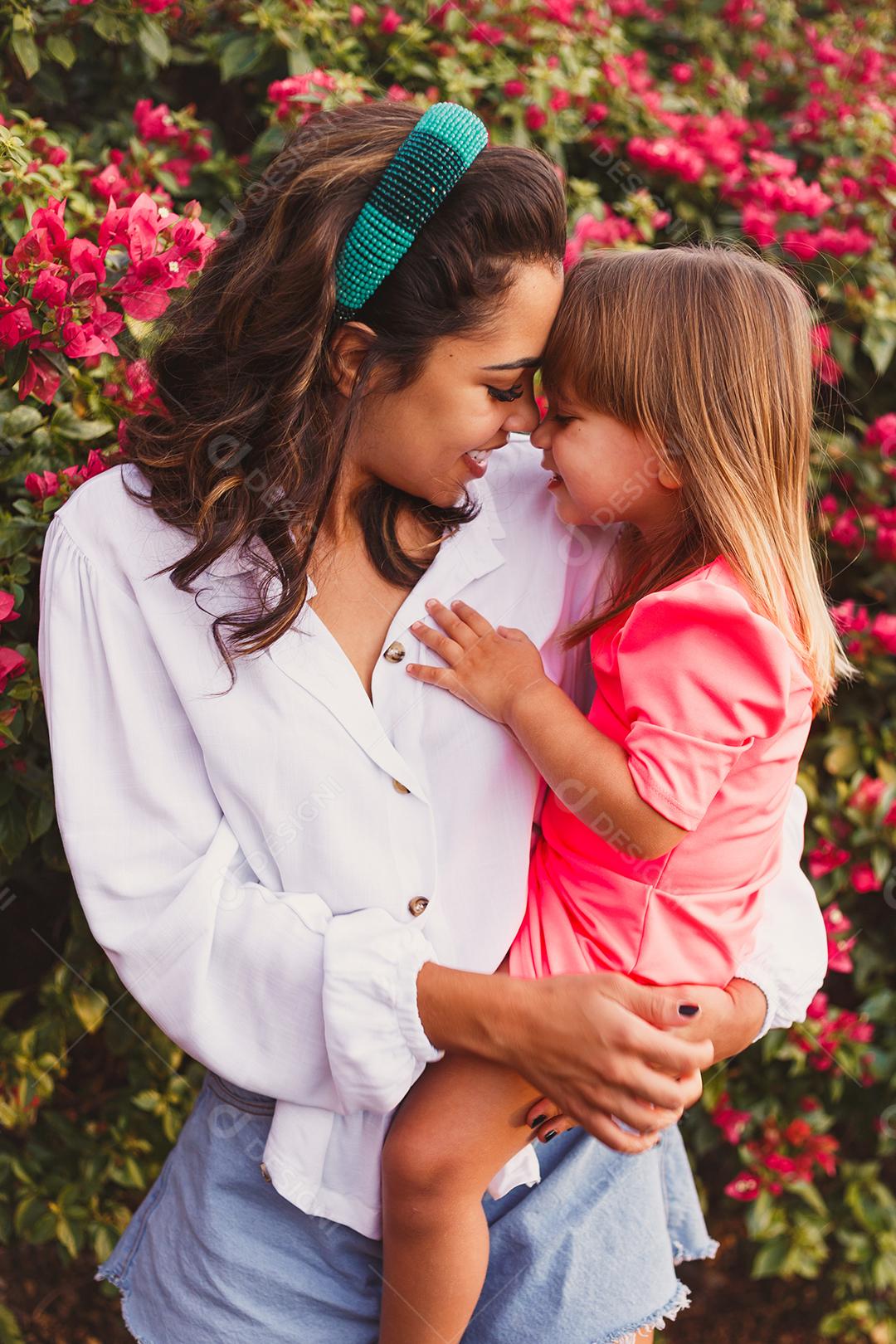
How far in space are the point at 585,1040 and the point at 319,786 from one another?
455 mm

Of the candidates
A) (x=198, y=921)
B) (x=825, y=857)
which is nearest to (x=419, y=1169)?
(x=198, y=921)

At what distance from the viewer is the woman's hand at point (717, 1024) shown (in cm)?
152

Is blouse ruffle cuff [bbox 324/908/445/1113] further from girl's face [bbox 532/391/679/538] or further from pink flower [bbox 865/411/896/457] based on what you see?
pink flower [bbox 865/411/896/457]

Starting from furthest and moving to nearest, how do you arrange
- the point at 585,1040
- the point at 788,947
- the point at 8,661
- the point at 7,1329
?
the point at 7,1329
the point at 8,661
the point at 788,947
the point at 585,1040

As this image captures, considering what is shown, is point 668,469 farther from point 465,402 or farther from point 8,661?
point 8,661

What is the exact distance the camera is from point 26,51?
2186mm

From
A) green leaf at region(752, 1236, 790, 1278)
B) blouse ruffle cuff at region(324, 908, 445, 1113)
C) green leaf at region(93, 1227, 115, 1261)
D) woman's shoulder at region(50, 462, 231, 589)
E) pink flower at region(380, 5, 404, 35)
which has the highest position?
pink flower at region(380, 5, 404, 35)

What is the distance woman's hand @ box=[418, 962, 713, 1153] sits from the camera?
136 centimetres

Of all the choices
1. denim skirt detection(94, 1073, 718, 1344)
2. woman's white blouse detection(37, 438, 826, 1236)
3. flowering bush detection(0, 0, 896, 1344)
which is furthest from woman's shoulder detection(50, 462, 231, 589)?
denim skirt detection(94, 1073, 718, 1344)

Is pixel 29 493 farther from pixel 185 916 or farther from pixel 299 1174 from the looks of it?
pixel 299 1174

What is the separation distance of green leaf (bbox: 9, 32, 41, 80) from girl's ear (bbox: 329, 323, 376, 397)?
1.10 m

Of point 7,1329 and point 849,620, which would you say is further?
point 849,620

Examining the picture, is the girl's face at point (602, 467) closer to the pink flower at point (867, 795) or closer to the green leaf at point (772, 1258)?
the pink flower at point (867, 795)

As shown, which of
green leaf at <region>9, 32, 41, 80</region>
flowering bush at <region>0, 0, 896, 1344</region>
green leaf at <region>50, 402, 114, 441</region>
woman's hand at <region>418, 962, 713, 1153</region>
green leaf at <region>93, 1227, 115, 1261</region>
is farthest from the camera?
green leaf at <region>93, 1227, 115, 1261</region>
